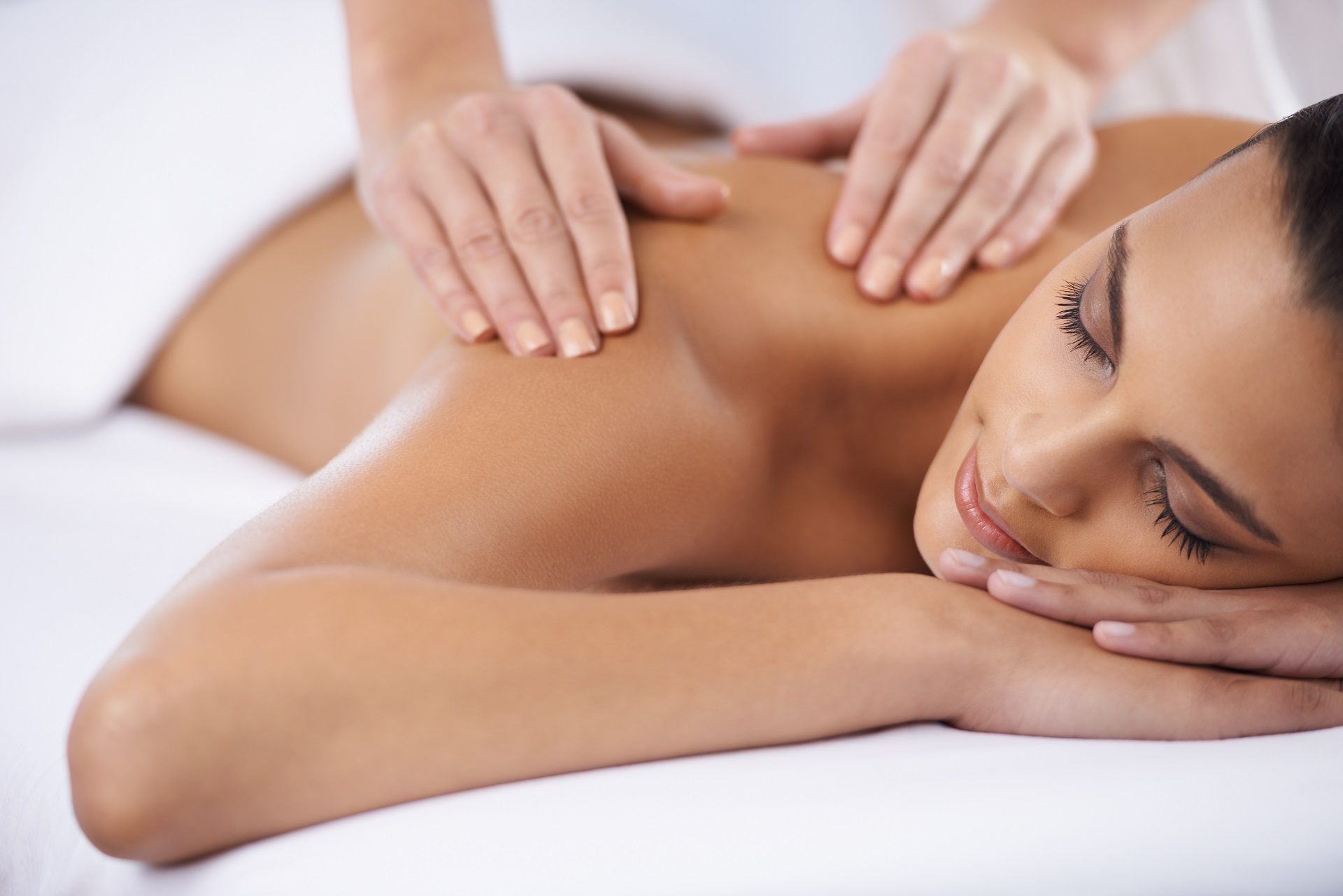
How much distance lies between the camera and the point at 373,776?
71 centimetres

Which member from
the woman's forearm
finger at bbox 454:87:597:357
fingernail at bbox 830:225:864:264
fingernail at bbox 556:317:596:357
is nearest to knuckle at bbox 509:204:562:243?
finger at bbox 454:87:597:357

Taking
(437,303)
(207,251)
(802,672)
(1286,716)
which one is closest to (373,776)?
(802,672)

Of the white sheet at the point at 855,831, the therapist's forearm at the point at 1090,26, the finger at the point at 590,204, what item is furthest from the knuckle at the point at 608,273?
the therapist's forearm at the point at 1090,26

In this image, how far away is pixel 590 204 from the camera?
3.45 feet

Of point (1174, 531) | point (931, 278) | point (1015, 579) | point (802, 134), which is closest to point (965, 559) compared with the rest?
point (1015, 579)

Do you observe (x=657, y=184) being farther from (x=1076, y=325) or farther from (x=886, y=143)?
(x=1076, y=325)

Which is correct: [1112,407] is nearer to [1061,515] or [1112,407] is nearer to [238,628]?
[1061,515]

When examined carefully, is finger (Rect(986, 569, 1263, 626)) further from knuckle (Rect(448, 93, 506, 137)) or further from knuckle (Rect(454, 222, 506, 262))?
knuckle (Rect(448, 93, 506, 137))

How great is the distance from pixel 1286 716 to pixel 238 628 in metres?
0.72

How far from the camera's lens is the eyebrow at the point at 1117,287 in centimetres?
82

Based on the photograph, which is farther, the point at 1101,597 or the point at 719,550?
the point at 719,550

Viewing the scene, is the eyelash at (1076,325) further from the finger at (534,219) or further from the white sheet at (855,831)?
the finger at (534,219)

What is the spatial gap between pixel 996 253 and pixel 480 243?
516mm

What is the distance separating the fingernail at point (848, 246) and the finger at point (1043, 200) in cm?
13
